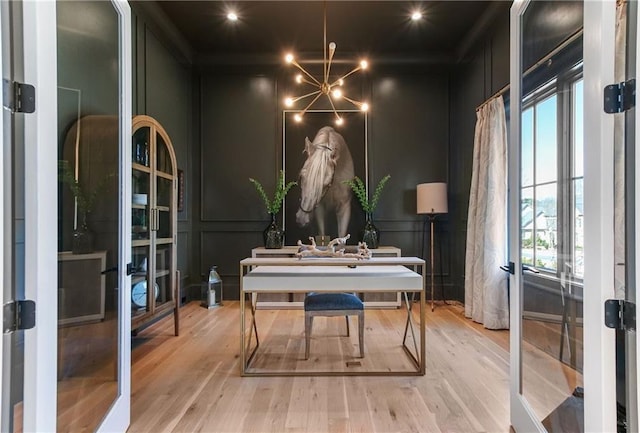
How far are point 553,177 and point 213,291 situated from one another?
401cm

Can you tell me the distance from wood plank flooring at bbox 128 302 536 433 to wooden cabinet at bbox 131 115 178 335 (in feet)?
1.41

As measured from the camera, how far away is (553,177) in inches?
70.2

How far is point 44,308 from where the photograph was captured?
1.22 meters

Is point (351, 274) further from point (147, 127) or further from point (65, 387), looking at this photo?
point (147, 127)

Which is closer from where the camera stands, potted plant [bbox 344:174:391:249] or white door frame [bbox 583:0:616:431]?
white door frame [bbox 583:0:616:431]

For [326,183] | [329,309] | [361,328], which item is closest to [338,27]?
[326,183]

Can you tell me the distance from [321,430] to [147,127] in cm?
272

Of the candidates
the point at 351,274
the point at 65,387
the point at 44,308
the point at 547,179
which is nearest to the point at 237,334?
the point at 351,274

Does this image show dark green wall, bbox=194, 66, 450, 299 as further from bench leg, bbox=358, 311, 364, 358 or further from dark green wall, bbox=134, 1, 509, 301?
bench leg, bbox=358, 311, 364, 358

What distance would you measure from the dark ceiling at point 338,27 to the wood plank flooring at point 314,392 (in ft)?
11.2

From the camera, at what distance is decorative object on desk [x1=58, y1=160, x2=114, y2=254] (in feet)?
5.19

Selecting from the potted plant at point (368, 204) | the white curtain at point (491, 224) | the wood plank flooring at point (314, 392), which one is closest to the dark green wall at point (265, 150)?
the potted plant at point (368, 204)

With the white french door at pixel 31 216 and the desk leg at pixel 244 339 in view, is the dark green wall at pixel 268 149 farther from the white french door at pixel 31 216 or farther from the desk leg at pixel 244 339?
the white french door at pixel 31 216

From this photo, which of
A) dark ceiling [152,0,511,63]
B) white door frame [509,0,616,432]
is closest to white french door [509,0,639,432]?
white door frame [509,0,616,432]
